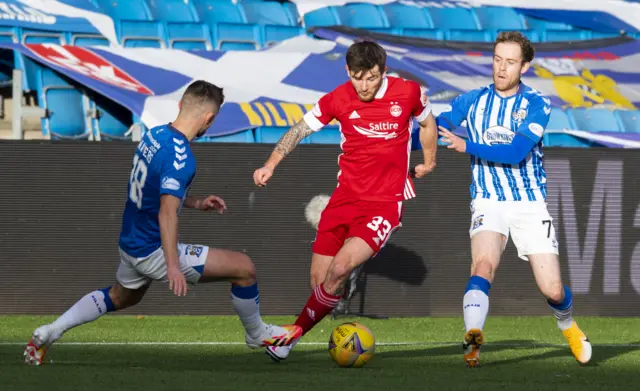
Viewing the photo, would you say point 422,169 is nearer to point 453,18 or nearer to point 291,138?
point 291,138

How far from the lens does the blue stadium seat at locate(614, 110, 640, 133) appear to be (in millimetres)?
16422

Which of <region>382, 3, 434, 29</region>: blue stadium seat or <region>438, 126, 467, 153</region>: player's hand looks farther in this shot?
<region>382, 3, 434, 29</region>: blue stadium seat

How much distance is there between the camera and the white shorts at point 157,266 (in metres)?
6.18

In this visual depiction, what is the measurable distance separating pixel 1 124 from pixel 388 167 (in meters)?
9.31

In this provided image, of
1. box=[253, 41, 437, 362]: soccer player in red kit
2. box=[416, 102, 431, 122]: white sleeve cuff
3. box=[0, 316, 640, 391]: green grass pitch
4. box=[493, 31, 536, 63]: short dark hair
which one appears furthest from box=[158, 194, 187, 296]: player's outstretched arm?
box=[493, 31, 536, 63]: short dark hair

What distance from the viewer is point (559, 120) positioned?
16078mm

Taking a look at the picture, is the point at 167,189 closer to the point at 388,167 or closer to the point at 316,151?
the point at 388,167

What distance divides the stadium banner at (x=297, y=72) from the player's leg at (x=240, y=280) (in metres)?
7.51

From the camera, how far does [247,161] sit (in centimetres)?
1058

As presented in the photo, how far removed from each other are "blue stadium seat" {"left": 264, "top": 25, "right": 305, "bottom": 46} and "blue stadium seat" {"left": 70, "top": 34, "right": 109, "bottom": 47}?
2.69 m

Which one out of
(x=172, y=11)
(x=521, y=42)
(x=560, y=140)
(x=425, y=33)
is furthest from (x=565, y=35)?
(x=521, y=42)

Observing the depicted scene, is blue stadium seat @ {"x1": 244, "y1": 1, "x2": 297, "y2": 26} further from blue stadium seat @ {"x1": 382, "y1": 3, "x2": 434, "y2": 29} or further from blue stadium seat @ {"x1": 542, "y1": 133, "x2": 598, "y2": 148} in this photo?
blue stadium seat @ {"x1": 542, "y1": 133, "x2": 598, "y2": 148}

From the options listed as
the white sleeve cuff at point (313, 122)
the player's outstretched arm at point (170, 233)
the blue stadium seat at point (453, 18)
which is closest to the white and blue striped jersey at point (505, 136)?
the white sleeve cuff at point (313, 122)

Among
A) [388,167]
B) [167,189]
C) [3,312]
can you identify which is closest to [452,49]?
[3,312]
